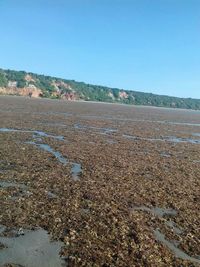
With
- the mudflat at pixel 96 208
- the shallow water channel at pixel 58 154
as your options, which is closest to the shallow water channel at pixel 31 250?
the mudflat at pixel 96 208

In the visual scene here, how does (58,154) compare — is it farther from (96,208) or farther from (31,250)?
(31,250)

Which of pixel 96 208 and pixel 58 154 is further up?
pixel 96 208

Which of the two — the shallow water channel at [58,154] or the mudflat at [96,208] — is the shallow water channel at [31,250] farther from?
the shallow water channel at [58,154]

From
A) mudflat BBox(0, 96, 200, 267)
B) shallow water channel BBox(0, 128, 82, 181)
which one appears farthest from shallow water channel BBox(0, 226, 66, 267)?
shallow water channel BBox(0, 128, 82, 181)

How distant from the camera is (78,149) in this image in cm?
3045

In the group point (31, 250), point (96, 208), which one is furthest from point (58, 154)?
point (31, 250)

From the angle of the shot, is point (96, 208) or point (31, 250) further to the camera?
point (96, 208)

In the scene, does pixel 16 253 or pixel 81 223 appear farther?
pixel 81 223

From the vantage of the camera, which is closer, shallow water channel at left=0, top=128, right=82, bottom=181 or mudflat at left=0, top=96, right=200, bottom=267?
mudflat at left=0, top=96, right=200, bottom=267

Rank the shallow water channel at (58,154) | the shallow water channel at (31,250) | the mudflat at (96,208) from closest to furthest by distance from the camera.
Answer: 1. the shallow water channel at (31,250)
2. the mudflat at (96,208)
3. the shallow water channel at (58,154)

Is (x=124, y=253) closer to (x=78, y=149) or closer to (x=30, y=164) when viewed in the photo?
(x=30, y=164)

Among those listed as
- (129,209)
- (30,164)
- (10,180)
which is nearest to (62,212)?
(129,209)

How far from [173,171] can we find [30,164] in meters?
11.0

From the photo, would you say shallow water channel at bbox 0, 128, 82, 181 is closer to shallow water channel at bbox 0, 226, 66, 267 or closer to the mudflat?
the mudflat
